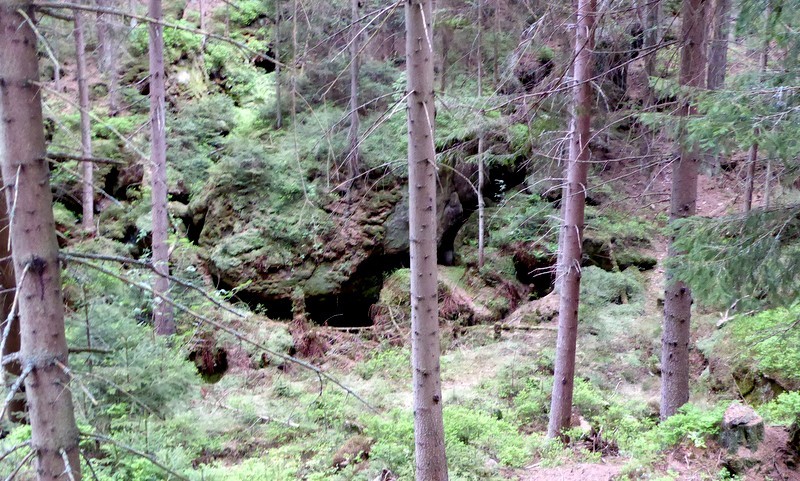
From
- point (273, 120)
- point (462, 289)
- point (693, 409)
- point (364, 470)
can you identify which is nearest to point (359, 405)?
point (364, 470)

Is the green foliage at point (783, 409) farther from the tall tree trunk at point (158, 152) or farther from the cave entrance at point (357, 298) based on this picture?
the tall tree trunk at point (158, 152)

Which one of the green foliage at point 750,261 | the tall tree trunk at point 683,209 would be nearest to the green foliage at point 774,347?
the tall tree trunk at point 683,209

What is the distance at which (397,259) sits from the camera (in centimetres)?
1497

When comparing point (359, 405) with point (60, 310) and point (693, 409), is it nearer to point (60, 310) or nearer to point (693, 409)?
point (693, 409)

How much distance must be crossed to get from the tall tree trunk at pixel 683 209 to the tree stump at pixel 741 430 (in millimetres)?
1514

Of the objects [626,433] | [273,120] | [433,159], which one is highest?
[273,120]

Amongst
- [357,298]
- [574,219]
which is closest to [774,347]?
[574,219]

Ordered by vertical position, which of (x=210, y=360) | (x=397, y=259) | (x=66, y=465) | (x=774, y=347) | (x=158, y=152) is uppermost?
(x=158, y=152)

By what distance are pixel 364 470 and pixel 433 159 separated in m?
3.91

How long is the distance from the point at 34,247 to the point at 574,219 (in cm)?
655

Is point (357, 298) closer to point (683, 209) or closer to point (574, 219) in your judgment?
point (574, 219)

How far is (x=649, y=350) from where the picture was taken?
11.6 m

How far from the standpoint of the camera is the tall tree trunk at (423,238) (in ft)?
14.8

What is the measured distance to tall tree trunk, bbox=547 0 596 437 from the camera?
6.97m
